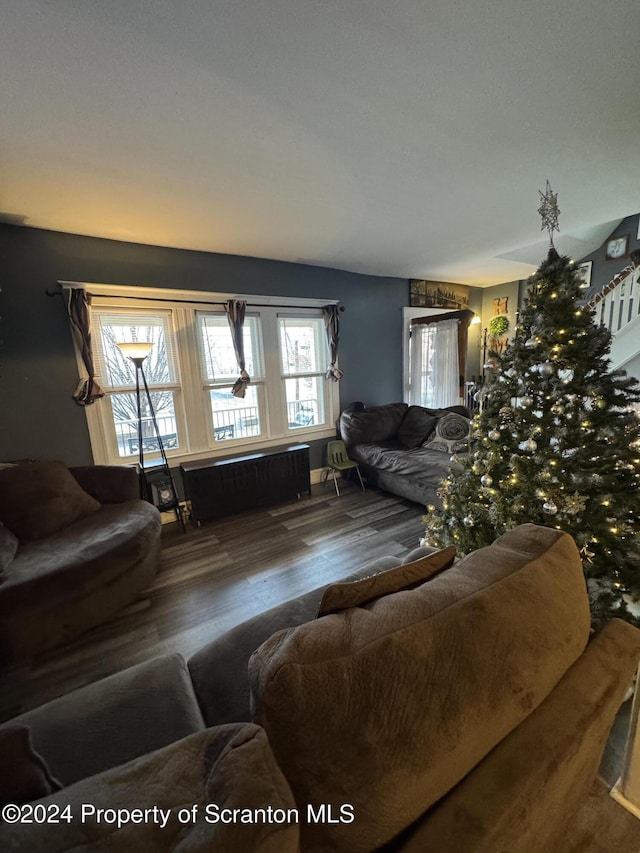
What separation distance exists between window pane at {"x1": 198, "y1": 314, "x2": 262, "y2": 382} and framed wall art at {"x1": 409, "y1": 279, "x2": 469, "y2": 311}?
256 cm

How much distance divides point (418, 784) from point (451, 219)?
11.2ft

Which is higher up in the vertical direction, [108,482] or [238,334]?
[238,334]

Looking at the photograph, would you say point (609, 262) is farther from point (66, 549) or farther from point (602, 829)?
point (66, 549)

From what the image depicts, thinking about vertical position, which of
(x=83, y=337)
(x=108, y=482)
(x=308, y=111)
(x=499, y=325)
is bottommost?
(x=108, y=482)

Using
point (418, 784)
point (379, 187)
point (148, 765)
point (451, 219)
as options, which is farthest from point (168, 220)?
point (418, 784)

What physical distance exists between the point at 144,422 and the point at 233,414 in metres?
0.90

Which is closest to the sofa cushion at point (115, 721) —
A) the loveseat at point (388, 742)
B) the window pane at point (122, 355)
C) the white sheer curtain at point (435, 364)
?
the loveseat at point (388, 742)

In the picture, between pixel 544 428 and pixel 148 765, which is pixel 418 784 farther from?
pixel 544 428

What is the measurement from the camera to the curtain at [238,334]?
3486mm

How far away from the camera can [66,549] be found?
2.08 meters

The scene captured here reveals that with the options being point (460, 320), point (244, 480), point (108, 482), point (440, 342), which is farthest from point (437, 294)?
point (108, 482)

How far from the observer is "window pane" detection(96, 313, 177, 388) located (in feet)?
10.0

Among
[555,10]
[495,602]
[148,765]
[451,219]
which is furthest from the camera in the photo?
[451,219]

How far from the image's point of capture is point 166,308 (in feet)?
10.7
